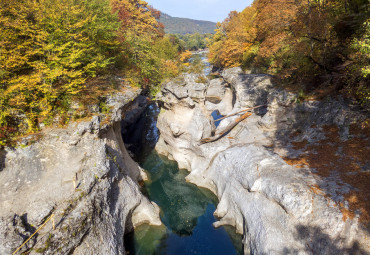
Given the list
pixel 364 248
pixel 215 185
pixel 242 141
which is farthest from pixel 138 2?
pixel 364 248

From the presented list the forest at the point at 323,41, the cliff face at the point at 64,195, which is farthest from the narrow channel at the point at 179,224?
the forest at the point at 323,41

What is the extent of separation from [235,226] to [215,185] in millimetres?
4088

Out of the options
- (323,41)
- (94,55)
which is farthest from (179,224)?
(323,41)

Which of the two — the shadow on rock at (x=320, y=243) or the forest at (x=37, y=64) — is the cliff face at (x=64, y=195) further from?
the shadow on rock at (x=320, y=243)

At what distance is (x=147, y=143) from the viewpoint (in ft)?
93.6

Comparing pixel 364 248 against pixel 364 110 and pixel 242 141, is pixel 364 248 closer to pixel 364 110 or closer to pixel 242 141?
pixel 364 110

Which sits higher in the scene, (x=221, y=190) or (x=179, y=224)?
(x=221, y=190)

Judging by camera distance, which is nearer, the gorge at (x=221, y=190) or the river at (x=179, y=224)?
the gorge at (x=221, y=190)

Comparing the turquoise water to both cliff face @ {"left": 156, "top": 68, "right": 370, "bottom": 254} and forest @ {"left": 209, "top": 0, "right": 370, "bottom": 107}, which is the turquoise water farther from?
forest @ {"left": 209, "top": 0, "right": 370, "bottom": 107}

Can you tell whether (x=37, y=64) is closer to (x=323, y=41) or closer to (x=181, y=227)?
(x=181, y=227)

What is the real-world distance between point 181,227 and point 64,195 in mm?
9309

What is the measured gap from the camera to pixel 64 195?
379 inches

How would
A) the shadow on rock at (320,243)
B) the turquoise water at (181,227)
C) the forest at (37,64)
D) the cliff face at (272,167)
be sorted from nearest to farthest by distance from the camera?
the shadow on rock at (320,243), the cliff face at (272,167), the forest at (37,64), the turquoise water at (181,227)

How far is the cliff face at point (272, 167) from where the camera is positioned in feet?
28.1
